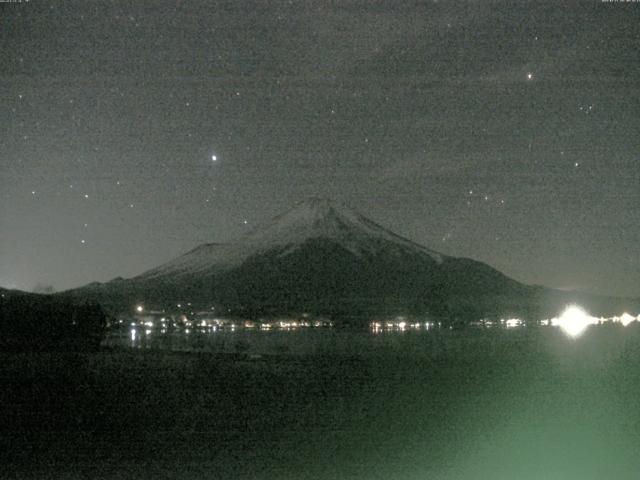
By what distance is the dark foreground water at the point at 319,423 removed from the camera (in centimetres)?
1222

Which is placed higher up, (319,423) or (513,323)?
(513,323)

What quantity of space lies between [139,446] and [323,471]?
11.6 feet

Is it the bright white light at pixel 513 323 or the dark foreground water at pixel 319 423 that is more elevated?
the bright white light at pixel 513 323

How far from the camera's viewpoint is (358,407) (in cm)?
1934

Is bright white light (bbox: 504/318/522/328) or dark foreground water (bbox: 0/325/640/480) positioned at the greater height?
bright white light (bbox: 504/318/522/328)

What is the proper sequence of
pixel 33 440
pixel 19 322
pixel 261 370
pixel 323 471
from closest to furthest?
pixel 323 471
pixel 33 440
pixel 261 370
pixel 19 322

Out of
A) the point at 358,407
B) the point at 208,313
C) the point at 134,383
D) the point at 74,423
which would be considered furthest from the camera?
the point at 208,313

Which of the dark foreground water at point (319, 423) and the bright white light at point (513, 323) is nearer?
the dark foreground water at point (319, 423)

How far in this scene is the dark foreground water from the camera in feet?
40.1

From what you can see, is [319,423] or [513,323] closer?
[319,423]

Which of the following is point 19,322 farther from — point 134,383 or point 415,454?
point 415,454

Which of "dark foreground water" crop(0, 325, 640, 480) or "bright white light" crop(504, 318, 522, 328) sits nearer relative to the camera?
"dark foreground water" crop(0, 325, 640, 480)

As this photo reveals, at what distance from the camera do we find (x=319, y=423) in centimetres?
1666

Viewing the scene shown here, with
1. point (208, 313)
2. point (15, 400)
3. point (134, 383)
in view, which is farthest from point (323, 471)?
point (208, 313)
